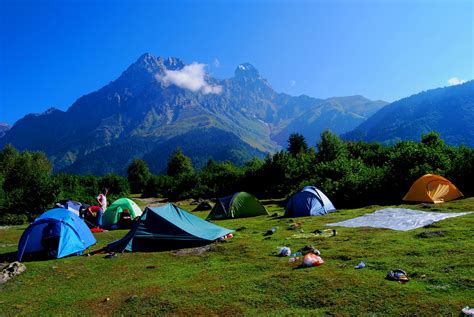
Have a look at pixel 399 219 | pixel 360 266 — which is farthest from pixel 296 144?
pixel 360 266

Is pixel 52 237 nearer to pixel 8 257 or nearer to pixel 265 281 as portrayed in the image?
pixel 8 257

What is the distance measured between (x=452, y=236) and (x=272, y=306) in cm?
765

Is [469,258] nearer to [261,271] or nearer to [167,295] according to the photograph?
[261,271]

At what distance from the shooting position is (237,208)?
24312 millimetres

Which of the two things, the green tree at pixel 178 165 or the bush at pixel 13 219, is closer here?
the bush at pixel 13 219

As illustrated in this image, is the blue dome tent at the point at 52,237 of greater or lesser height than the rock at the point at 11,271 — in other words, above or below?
above

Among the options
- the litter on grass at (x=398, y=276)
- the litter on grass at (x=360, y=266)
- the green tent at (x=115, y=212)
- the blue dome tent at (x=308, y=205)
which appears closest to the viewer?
the litter on grass at (x=398, y=276)

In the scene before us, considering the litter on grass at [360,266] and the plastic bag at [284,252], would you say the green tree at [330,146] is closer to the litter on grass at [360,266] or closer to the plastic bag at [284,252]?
the plastic bag at [284,252]

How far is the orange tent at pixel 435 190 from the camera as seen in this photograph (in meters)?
21.3

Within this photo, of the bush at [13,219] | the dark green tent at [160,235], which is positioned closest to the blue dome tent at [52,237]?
the dark green tent at [160,235]

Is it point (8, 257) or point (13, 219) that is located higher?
point (8, 257)

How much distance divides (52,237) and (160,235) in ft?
13.6

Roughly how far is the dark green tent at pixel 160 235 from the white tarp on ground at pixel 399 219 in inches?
256

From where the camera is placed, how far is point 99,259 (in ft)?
43.5
